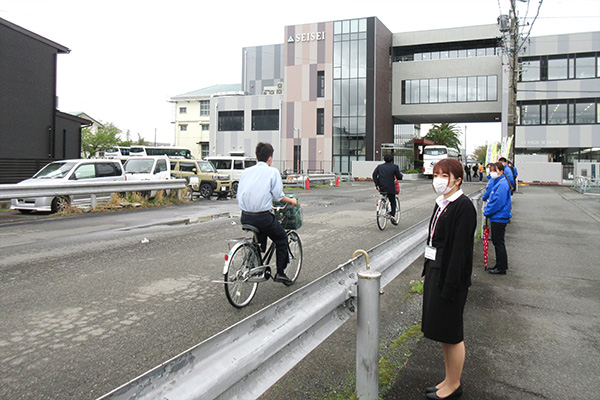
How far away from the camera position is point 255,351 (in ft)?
6.26

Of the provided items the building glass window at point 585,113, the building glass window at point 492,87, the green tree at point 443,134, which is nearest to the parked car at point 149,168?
the building glass window at point 492,87

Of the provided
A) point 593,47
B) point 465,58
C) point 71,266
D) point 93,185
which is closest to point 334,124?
point 465,58

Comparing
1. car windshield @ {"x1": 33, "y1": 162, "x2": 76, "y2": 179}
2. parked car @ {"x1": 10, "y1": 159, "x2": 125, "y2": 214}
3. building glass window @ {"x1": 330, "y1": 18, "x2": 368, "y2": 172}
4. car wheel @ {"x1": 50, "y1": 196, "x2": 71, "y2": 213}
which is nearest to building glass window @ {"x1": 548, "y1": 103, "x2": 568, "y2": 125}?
building glass window @ {"x1": 330, "y1": 18, "x2": 368, "y2": 172}

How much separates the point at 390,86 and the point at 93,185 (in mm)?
46783

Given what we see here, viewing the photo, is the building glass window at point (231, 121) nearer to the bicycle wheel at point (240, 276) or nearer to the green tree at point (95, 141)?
the green tree at point (95, 141)

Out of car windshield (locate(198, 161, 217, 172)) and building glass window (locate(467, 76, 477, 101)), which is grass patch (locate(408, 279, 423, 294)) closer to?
car windshield (locate(198, 161, 217, 172))

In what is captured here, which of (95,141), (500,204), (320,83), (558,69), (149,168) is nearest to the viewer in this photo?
(500,204)

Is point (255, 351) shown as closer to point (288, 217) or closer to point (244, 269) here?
point (244, 269)

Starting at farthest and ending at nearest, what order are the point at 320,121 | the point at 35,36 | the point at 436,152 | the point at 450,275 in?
1. the point at 320,121
2. the point at 436,152
3. the point at 35,36
4. the point at 450,275

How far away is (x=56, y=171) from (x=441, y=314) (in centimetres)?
1483

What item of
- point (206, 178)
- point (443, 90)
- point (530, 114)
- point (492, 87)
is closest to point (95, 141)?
point (443, 90)

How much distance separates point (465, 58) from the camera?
52000mm

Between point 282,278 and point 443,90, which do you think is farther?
point 443,90

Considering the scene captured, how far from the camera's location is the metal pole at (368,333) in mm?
2752
